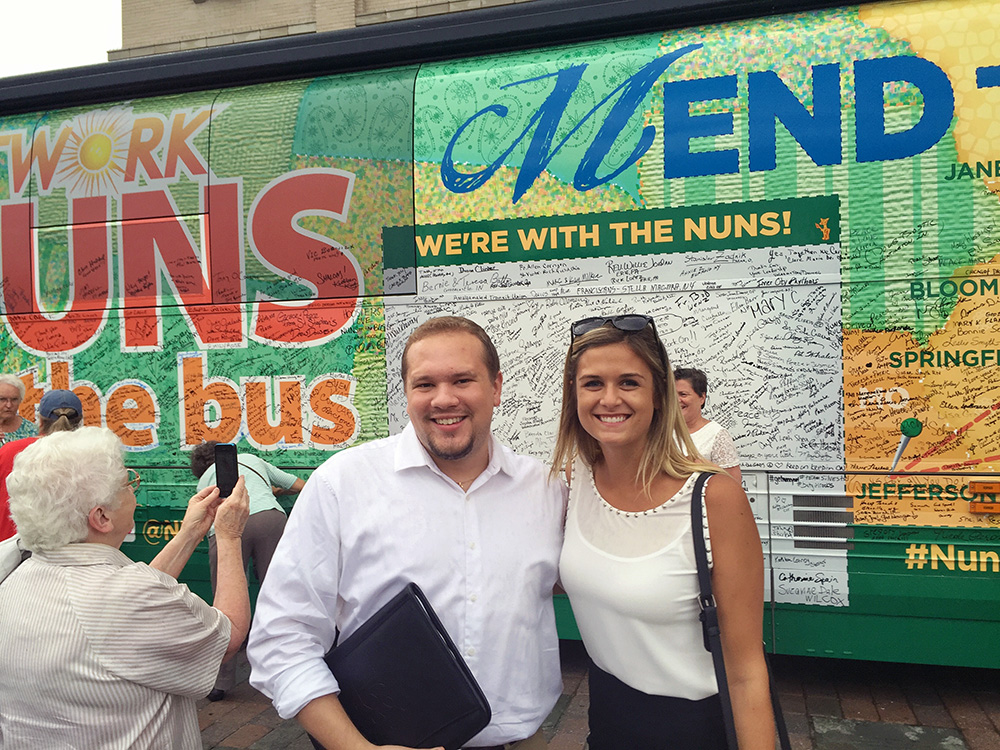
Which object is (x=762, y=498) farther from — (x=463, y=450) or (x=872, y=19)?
(x=463, y=450)

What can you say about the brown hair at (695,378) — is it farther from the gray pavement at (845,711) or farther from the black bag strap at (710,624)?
the black bag strap at (710,624)

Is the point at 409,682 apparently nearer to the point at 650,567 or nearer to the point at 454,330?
the point at 650,567

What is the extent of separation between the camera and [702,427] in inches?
162

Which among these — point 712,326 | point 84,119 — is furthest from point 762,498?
point 84,119

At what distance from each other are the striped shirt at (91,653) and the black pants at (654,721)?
991 millimetres

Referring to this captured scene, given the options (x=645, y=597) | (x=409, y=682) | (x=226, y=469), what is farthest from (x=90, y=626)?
(x=645, y=597)

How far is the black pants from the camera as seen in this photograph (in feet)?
5.72

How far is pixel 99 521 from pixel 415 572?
0.80m

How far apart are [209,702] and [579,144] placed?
12.7 feet

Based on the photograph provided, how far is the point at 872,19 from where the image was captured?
4051 millimetres

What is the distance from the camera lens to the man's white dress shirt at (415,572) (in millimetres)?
1754

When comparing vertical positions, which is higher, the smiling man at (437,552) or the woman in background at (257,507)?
the smiling man at (437,552)

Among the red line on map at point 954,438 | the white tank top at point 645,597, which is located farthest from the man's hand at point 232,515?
the red line on map at point 954,438

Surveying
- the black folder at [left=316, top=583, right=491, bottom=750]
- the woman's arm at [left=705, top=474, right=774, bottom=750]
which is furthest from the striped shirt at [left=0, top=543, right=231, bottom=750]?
the woman's arm at [left=705, top=474, right=774, bottom=750]
